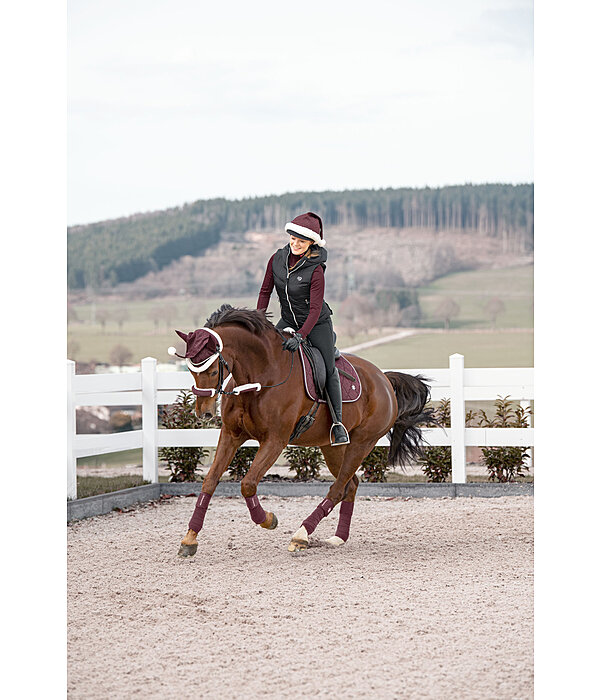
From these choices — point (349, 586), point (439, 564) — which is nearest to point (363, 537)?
point (439, 564)

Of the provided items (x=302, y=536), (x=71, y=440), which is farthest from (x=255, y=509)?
(x=71, y=440)

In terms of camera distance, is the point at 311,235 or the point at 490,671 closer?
the point at 490,671

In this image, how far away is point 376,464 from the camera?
8.90m

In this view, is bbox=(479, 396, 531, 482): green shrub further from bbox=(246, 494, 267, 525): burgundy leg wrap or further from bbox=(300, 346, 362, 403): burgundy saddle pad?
bbox=(246, 494, 267, 525): burgundy leg wrap

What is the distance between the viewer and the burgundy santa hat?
5.52m

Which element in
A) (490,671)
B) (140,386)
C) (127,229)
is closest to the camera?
(490,671)

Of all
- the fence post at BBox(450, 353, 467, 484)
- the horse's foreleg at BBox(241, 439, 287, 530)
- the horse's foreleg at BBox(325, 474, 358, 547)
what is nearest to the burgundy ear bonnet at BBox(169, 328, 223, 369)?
the horse's foreleg at BBox(241, 439, 287, 530)

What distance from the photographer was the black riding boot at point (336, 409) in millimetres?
5727

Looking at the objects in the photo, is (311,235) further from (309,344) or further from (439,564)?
(439,564)

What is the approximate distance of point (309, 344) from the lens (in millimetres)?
5766

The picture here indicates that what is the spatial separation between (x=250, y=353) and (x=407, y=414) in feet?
6.02

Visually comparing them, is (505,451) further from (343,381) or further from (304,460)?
(343,381)
